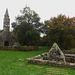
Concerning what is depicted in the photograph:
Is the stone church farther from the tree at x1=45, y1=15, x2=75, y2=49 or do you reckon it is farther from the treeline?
the tree at x1=45, y1=15, x2=75, y2=49

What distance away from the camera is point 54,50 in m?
10.6

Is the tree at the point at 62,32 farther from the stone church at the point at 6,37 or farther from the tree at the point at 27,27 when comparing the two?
the stone church at the point at 6,37

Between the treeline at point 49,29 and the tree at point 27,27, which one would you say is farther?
the tree at point 27,27

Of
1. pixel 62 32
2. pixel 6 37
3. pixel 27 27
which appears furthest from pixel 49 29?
pixel 6 37

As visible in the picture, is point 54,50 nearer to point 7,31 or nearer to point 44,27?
point 44,27

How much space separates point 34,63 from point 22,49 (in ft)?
52.8

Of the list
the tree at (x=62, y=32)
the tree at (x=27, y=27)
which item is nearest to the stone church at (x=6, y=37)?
the tree at (x=27, y=27)

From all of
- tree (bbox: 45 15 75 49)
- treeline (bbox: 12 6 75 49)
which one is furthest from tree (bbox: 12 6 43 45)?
tree (bbox: 45 15 75 49)

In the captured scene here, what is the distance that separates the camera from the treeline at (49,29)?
83.6 feet

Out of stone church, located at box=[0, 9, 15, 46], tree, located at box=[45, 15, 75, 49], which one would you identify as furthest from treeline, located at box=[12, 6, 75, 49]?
stone church, located at box=[0, 9, 15, 46]

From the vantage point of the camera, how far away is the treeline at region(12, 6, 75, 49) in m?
25.5

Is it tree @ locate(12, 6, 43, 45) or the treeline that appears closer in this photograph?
the treeline

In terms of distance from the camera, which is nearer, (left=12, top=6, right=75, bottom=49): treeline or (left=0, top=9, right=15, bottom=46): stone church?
(left=12, top=6, right=75, bottom=49): treeline

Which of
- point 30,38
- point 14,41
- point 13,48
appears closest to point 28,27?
point 30,38
